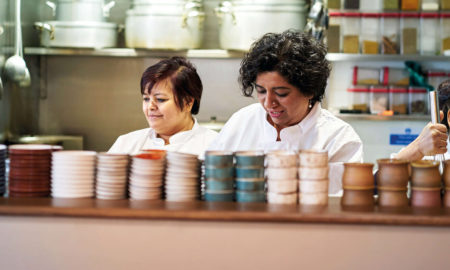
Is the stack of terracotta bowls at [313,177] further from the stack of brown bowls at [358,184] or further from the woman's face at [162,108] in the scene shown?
the woman's face at [162,108]

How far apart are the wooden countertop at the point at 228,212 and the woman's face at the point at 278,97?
0.61 metres

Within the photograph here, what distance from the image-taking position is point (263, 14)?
396cm

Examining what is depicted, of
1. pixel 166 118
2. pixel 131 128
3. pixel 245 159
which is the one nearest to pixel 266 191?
pixel 245 159

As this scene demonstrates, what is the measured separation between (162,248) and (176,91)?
Answer: 1.19m

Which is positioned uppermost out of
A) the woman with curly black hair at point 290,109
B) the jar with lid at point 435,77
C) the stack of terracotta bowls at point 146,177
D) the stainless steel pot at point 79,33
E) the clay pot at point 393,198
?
the stainless steel pot at point 79,33

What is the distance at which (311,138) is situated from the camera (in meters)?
2.57

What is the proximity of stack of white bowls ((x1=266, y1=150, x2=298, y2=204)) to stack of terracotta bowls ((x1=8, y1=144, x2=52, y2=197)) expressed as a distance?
2.29 feet

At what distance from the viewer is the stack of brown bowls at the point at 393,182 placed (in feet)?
6.24

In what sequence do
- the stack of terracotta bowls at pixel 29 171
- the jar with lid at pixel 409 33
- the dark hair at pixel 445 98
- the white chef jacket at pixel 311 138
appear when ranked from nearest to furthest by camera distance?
the stack of terracotta bowls at pixel 29 171 < the white chef jacket at pixel 311 138 < the dark hair at pixel 445 98 < the jar with lid at pixel 409 33

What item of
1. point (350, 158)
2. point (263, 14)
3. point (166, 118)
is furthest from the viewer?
point (263, 14)

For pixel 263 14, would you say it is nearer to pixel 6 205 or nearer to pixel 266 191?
pixel 266 191

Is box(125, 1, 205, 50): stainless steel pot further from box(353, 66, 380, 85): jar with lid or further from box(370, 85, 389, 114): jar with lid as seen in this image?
box(370, 85, 389, 114): jar with lid

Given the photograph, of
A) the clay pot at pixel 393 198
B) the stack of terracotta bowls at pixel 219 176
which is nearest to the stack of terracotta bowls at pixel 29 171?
the stack of terracotta bowls at pixel 219 176

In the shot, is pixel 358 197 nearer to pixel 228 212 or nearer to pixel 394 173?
pixel 394 173
